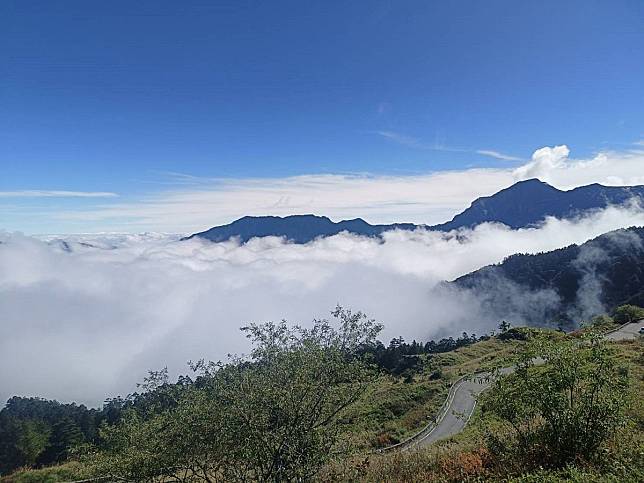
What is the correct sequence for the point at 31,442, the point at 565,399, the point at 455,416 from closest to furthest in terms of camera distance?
the point at 565,399 → the point at 455,416 → the point at 31,442

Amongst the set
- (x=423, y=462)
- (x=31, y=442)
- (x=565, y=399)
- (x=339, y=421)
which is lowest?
(x=31, y=442)

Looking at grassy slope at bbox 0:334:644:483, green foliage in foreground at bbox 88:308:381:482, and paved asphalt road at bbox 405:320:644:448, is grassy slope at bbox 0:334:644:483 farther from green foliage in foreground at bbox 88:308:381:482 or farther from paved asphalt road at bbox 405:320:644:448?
paved asphalt road at bbox 405:320:644:448

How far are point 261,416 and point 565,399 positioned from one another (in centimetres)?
927

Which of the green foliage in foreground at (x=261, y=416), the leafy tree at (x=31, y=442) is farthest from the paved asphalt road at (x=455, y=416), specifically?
the leafy tree at (x=31, y=442)

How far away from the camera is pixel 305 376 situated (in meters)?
15.0

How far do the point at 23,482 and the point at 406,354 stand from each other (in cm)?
9176

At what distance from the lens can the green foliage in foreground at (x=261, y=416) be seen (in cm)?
1393

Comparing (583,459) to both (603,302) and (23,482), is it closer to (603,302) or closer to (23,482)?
(23,482)

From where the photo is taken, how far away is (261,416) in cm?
1405

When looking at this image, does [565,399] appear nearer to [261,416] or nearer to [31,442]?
[261,416]

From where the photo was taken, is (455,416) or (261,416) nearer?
(261,416)

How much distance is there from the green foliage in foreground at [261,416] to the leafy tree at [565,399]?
5.12 metres

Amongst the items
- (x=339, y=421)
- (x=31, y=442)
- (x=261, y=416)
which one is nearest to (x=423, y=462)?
(x=339, y=421)

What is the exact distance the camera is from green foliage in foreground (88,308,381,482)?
13.9 m
